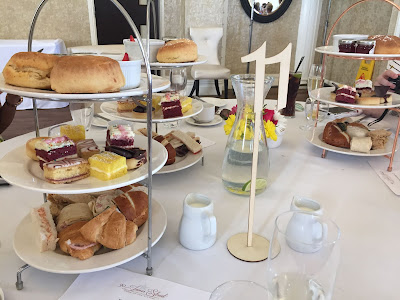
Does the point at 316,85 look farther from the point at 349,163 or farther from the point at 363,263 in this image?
Answer: the point at 363,263

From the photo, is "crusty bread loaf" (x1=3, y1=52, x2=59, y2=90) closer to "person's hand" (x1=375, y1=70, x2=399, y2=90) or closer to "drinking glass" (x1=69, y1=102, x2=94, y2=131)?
"drinking glass" (x1=69, y1=102, x2=94, y2=131)

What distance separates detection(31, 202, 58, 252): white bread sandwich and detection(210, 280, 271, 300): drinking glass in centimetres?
35

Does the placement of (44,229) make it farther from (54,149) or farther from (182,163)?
(182,163)

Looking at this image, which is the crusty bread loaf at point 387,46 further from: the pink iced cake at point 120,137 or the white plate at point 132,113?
the pink iced cake at point 120,137

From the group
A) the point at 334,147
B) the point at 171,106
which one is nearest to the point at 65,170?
the point at 171,106

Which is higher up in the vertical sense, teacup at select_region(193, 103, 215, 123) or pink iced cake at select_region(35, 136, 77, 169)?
pink iced cake at select_region(35, 136, 77, 169)

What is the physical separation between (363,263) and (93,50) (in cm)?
377

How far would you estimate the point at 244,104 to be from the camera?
38.0 inches

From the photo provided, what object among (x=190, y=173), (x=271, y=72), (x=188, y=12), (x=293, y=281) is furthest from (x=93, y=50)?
(x=293, y=281)

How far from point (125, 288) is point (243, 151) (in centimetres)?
50

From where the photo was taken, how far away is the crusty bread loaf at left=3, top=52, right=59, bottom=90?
2.16ft

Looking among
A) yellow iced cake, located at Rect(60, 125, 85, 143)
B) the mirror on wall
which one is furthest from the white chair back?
yellow iced cake, located at Rect(60, 125, 85, 143)

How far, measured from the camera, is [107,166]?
682 mm

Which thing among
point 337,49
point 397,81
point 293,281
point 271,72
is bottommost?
point 271,72
